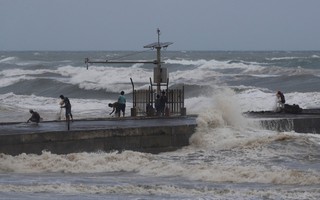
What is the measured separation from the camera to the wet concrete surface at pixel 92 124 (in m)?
21.5

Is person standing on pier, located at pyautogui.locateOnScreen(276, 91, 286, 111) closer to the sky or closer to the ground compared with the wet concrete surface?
closer to the sky

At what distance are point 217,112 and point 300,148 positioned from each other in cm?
435

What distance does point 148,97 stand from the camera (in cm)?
2836

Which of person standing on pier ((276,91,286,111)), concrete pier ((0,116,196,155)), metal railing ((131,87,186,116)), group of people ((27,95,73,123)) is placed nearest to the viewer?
concrete pier ((0,116,196,155))

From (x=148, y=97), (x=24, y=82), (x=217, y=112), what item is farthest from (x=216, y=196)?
(x=24, y=82)

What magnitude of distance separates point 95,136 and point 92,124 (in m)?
2.81

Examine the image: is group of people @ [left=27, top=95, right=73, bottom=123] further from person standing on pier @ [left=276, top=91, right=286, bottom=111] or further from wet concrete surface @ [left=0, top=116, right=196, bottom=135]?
person standing on pier @ [left=276, top=91, right=286, bottom=111]

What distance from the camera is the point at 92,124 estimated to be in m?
23.7

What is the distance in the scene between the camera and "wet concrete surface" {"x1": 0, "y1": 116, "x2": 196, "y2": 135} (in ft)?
70.4

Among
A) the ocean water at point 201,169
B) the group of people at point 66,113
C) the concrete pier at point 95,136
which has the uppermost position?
the group of people at point 66,113

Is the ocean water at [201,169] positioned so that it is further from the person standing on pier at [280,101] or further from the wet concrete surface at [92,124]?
the person standing on pier at [280,101]

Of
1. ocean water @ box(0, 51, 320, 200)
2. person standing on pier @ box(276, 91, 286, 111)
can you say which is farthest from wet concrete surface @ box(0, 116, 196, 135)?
person standing on pier @ box(276, 91, 286, 111)

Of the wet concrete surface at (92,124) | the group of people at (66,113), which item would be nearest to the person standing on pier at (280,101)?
the wet concrete surface at (92,124)

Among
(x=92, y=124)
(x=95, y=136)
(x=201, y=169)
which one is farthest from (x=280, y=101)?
(x=201, y=169)
